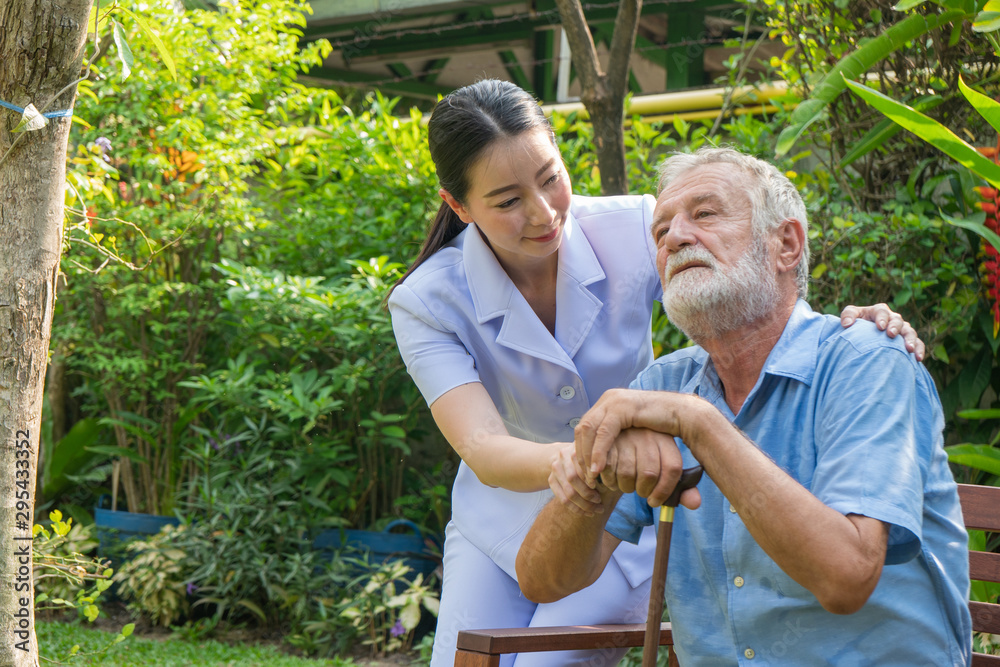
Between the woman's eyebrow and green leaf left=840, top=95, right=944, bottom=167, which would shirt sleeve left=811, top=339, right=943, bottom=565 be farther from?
green leaf left=840, top=95, right=944, bottom=167

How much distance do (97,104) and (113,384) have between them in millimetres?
1473

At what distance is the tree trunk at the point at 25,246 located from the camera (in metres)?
2.14

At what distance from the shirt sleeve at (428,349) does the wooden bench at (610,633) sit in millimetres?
581

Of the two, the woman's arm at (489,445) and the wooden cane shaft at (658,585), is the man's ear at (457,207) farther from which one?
the wooden cane shaft at (658,585)

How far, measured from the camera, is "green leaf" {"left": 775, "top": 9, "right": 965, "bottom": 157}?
285cm

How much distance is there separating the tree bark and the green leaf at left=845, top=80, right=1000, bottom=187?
1.08 meters

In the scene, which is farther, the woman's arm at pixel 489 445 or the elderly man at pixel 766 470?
the woman's arm at pixel 489 445

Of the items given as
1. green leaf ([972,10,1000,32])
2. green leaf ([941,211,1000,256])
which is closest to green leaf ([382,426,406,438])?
green leaf ([941,211,1000,256])

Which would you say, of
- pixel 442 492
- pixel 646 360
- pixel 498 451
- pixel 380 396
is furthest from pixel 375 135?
pixel 498 451

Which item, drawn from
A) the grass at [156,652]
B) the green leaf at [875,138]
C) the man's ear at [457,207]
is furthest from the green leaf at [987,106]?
the grass at [156,652]

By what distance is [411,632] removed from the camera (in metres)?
4.15

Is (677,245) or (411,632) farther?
(411,632)

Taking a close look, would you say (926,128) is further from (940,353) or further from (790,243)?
(940,353)

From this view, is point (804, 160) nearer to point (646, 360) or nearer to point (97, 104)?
point (646, 360)
